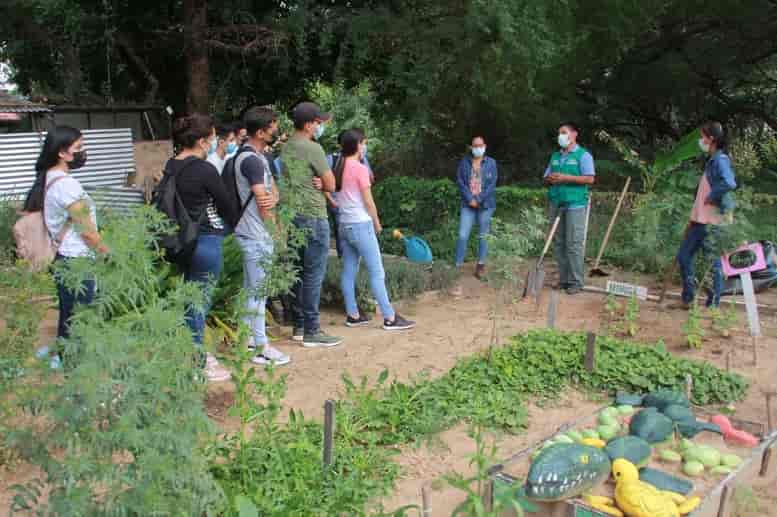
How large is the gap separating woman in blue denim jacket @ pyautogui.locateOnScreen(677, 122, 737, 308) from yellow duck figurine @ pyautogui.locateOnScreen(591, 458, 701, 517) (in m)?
3.73

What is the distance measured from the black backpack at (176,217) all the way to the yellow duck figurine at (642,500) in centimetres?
281

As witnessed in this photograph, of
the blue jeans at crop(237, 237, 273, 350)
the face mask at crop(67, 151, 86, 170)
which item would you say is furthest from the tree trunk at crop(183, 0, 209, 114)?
the face mask at crop(67, 151, 86, 170)

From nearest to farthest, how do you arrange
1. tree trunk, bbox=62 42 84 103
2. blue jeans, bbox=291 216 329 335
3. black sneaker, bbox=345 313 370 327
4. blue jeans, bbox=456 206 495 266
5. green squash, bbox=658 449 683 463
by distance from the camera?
green squash, bbox=658 449 683 463, blue jeans, bbox=291 216 329 335, black sneaker, bbox=345 313 370 327, blue jeans, bbox=456 206 495 266, tree trunk, bbox=62 42 84 103

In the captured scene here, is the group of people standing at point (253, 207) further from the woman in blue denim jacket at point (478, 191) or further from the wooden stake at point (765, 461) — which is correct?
the wooden stake at point (765, 461)

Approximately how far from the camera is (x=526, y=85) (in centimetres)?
1010

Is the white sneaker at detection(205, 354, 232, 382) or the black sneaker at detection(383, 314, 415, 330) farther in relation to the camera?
the black sneaker at detection(383, 314, 415, 330)

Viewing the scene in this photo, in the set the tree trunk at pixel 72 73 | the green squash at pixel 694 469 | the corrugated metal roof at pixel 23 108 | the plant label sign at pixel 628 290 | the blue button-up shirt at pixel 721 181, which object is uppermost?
the tree trunk at pixel 72 73

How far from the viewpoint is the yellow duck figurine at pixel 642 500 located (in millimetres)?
3105

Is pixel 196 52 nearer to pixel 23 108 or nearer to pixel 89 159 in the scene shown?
pixel 89 159

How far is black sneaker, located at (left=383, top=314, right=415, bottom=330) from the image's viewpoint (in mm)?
6410

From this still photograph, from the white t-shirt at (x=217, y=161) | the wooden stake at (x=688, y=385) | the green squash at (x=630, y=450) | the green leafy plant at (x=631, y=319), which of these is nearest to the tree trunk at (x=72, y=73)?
the white t-shirt at (x=217, y=161)

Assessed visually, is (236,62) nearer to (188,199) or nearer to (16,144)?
(16,144)

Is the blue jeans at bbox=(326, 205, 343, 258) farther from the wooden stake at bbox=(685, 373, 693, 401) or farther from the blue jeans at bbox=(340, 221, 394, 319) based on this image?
the wooden stake at bbox=(685, 373, 693, 401)

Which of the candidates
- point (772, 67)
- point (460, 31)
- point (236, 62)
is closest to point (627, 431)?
point (460, 31)
